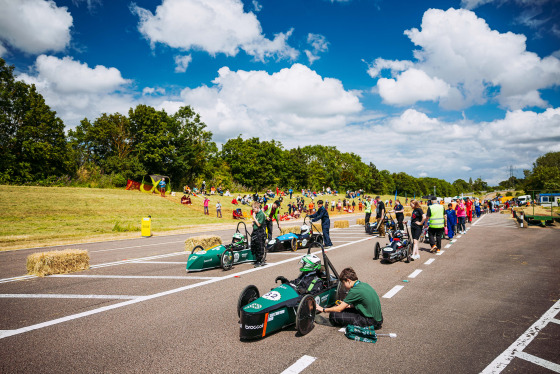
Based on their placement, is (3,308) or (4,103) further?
(4,103)

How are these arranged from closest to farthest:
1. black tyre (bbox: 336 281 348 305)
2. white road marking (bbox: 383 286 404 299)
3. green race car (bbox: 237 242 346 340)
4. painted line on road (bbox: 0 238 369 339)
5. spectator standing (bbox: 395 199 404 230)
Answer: green race car (bbox: 237 242 346 340)
painted line on road (bbox: 0 238 369 339)
black tyre (bbox: 336 281 348 305)
white road marking (bbox: 383 286 404 299)
spectator standing (bbox: 395 199 404 230)

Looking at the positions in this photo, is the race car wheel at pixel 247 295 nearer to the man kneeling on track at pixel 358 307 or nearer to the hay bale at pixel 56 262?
the man kneeling on track at pixel 358 307

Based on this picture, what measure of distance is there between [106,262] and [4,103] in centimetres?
4452

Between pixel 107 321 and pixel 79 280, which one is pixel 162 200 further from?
pixel 107 321

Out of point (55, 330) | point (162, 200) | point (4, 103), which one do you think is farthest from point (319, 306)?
point (4, 103)

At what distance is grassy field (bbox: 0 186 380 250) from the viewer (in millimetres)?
17719

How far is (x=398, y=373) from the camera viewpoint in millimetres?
3479

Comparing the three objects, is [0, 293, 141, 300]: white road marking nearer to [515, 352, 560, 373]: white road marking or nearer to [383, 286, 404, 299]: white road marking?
[383, 286, 404, 299]: white road marking

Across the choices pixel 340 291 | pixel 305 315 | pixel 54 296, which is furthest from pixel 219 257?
pixel 305 315

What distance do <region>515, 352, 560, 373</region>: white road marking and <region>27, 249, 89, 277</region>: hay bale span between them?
10.6 m

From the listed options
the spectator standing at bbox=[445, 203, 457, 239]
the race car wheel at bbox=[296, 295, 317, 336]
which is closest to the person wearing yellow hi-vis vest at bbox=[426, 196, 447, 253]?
the spectator standing at bbox=[445, 203, 457, 239]

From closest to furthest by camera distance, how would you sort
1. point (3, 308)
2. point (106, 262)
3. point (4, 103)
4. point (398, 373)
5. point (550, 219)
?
point (398, 373) → point (3, 308) → point (106, 262) → point (550, 219) → point (4, 103)

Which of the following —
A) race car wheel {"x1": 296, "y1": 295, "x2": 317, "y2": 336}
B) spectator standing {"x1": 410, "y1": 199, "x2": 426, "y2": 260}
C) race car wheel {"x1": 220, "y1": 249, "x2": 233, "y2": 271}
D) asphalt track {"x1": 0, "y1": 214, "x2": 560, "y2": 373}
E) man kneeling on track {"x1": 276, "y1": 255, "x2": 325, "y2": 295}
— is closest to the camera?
asphalt track {"x1": 0, "y1": 214, "x2": 560, "y2": 373}

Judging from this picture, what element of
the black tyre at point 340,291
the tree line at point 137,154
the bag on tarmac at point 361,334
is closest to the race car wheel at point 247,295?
the black tyre at point 340,291
